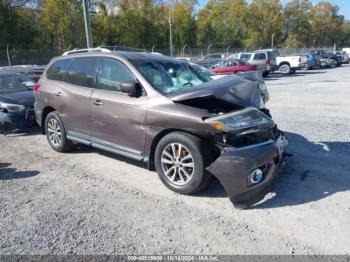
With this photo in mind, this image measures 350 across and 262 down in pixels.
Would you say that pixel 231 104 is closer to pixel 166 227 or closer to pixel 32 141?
pixel 166 227

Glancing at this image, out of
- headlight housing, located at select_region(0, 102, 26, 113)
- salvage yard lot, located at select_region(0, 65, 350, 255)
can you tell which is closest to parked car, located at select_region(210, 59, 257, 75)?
headlight housing, located at select_region(0, 102, 26, 113)

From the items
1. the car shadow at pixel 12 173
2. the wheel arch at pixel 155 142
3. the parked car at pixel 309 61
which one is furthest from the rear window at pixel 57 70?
the parked car at pixel 309 61

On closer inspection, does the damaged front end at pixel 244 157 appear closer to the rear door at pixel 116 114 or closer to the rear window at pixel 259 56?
the rear door at pixel 116 114

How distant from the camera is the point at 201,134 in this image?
411cm

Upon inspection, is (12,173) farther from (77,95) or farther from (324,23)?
(324,23)

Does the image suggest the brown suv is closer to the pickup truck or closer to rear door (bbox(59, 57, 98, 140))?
rear door (bbox(59, 57, 98, 140))

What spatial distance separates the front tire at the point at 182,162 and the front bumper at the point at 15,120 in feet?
15.1

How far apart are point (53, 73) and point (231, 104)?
3724 millimetres

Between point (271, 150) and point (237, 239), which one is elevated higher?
point (271, 150)

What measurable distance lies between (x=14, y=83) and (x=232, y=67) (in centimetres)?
1483

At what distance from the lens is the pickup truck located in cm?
2648

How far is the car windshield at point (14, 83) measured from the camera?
892cm

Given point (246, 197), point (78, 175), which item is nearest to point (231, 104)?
point (246, 197)

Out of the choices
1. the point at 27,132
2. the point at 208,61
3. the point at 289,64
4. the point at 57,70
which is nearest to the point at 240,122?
the point at 57,70
